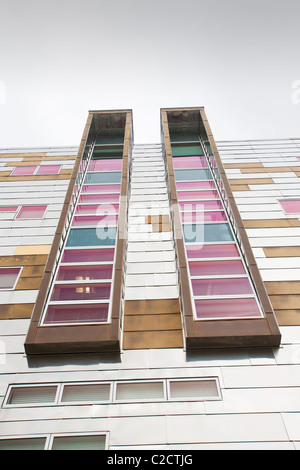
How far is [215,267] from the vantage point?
9.79 metres

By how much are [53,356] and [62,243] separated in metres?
3.94

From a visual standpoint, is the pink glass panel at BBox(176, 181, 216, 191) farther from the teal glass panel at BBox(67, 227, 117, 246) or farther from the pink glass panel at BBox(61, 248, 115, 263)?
the pink glass panel at BBox(61, 248, 115, 263)

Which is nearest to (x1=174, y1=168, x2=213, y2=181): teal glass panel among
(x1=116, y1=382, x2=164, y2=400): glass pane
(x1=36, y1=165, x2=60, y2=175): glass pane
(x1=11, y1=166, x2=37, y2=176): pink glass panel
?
(x1=36, y1=165, x2=60, y2=175): glass pane

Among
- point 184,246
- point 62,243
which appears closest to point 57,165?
point 62,243

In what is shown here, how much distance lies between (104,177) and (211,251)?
7.14 metres

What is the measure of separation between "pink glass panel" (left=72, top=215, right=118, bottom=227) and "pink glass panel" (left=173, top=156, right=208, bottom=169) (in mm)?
5173

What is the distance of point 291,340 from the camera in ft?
26.6

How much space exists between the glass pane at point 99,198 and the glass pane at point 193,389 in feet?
26.6

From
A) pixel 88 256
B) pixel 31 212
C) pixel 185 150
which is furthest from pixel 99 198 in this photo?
pixel 185 150

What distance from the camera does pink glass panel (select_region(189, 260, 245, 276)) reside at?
377 inches

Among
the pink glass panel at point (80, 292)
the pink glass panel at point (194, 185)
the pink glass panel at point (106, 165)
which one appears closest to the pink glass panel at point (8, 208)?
the pink glass panel at point (106, 165)

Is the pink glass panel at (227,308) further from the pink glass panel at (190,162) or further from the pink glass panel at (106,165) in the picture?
the pink glass panel at (106,165)

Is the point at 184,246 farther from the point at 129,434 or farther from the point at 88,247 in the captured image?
the point at 129,434

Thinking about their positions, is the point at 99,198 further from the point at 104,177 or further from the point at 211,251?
the point at 211,251
